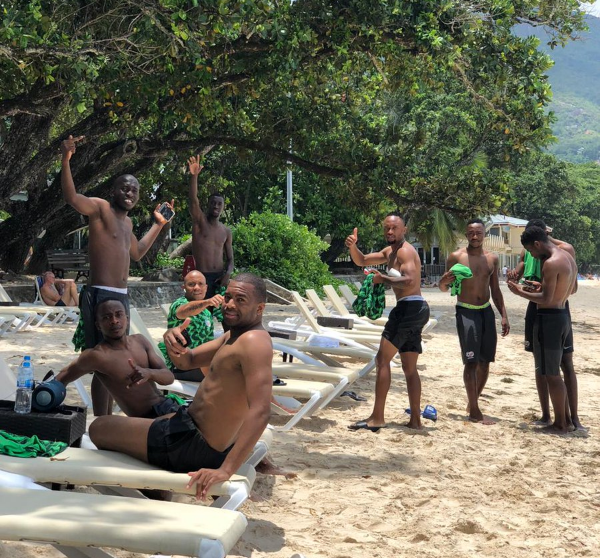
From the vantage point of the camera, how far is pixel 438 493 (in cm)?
510

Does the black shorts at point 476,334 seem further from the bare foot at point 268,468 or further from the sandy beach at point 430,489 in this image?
the bare foot at point 268,468

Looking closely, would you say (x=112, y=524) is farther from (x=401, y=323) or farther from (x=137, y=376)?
(x=401, y=323)

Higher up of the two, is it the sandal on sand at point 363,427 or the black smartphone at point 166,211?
the black smartphone at point 166,211

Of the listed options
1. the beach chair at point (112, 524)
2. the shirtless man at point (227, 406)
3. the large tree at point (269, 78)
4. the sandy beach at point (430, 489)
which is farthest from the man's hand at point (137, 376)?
the large tree at point (269, 78)

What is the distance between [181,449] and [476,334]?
13.0ft

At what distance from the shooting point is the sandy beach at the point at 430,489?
13.8ft

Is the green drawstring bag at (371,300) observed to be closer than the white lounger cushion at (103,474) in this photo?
No

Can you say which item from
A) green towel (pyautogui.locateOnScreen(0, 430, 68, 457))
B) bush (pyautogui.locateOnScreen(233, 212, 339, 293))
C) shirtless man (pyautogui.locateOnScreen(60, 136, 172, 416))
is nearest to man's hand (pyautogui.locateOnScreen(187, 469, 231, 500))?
green towel (pyautogui.locateOnScreen(0, 430, 68, 457))

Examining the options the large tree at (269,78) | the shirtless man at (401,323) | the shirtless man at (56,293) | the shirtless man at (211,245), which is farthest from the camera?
the shirtless man at (56,293)

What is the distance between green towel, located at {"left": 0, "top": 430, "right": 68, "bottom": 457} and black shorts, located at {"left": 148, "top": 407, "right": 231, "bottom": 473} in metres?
0.47

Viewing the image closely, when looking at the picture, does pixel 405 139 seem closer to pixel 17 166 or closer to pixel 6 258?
pixel 17 166

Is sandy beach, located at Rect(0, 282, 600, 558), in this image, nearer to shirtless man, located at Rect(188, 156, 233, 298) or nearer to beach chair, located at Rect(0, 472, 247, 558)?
beach chair, located at Rect(0, 472, 247, 558)

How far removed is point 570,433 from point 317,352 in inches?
105

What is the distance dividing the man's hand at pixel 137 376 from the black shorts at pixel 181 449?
2.39 ft
